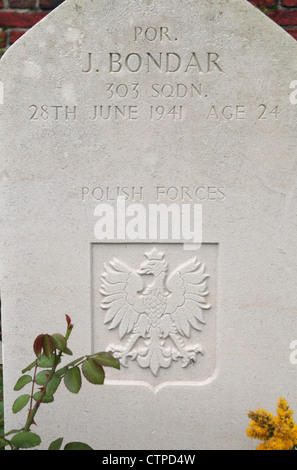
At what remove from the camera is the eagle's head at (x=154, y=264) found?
5.79 feet

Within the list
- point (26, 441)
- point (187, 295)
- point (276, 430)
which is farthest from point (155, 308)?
point (26, 441)

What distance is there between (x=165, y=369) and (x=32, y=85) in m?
1.22

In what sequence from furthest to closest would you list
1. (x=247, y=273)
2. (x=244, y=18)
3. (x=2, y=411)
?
(x=2, y=411)
(x=247, y=273)
(x=244, y=18)

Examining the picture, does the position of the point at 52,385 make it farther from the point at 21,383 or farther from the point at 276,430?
the point at 276,430

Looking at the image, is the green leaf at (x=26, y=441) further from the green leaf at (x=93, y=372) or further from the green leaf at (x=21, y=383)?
the green leaf at (x=93, y=372)

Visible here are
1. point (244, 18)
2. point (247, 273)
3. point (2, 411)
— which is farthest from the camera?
point (2, 411)

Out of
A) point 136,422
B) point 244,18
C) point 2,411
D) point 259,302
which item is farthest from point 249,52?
point 2,411

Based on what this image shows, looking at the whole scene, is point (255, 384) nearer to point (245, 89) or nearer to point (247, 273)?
point (247, 273)

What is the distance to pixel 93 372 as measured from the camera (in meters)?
1.13

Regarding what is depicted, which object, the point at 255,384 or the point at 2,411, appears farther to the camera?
the point at 2,411

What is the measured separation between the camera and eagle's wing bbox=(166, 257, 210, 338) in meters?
1.77

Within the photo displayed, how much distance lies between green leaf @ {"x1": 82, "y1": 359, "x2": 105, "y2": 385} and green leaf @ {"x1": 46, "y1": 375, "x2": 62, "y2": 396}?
11 cm

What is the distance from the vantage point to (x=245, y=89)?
1612mm

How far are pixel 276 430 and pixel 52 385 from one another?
0.83 meters
